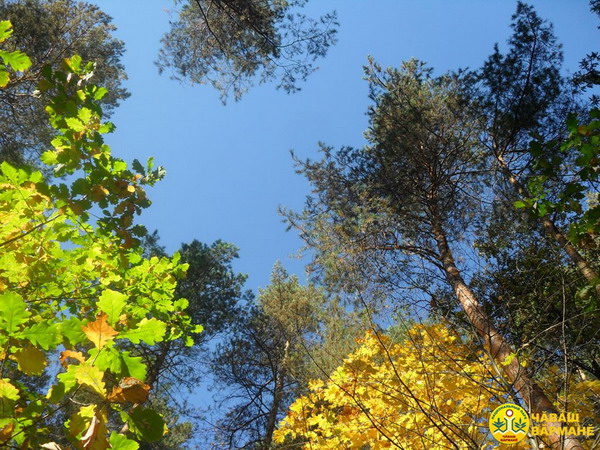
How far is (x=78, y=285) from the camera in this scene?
2191 millimetres

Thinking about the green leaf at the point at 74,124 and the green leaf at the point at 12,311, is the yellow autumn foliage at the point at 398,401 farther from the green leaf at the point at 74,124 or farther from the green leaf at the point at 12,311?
the green leaf at the point at 74,124

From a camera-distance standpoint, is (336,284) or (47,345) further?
(336,284)

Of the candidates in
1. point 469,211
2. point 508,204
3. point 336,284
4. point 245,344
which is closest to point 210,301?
point 245,344

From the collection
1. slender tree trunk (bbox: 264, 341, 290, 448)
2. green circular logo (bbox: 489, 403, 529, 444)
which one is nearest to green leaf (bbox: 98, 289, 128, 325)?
slender tree trunk (bbox: 264, 341, 290, 448)

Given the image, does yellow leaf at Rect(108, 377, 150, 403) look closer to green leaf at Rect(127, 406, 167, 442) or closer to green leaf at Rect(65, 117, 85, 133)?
green leaf at Rect(127, 406, 167, 442)

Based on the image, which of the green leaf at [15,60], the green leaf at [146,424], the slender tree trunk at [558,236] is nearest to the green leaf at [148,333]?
the green leaf at [146,424]

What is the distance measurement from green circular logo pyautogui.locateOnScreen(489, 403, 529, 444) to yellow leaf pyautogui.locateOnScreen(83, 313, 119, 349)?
1941mm

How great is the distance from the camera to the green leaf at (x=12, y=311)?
1.01m

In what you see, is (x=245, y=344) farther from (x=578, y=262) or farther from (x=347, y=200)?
(x=578, y=262)

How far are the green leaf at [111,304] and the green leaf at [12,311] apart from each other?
0.21m

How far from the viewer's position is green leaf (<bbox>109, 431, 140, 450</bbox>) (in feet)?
3.28

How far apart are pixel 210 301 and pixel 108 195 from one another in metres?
10.7

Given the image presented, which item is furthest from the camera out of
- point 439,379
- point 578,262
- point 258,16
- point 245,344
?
point 245,344

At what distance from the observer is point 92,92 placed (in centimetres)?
183
